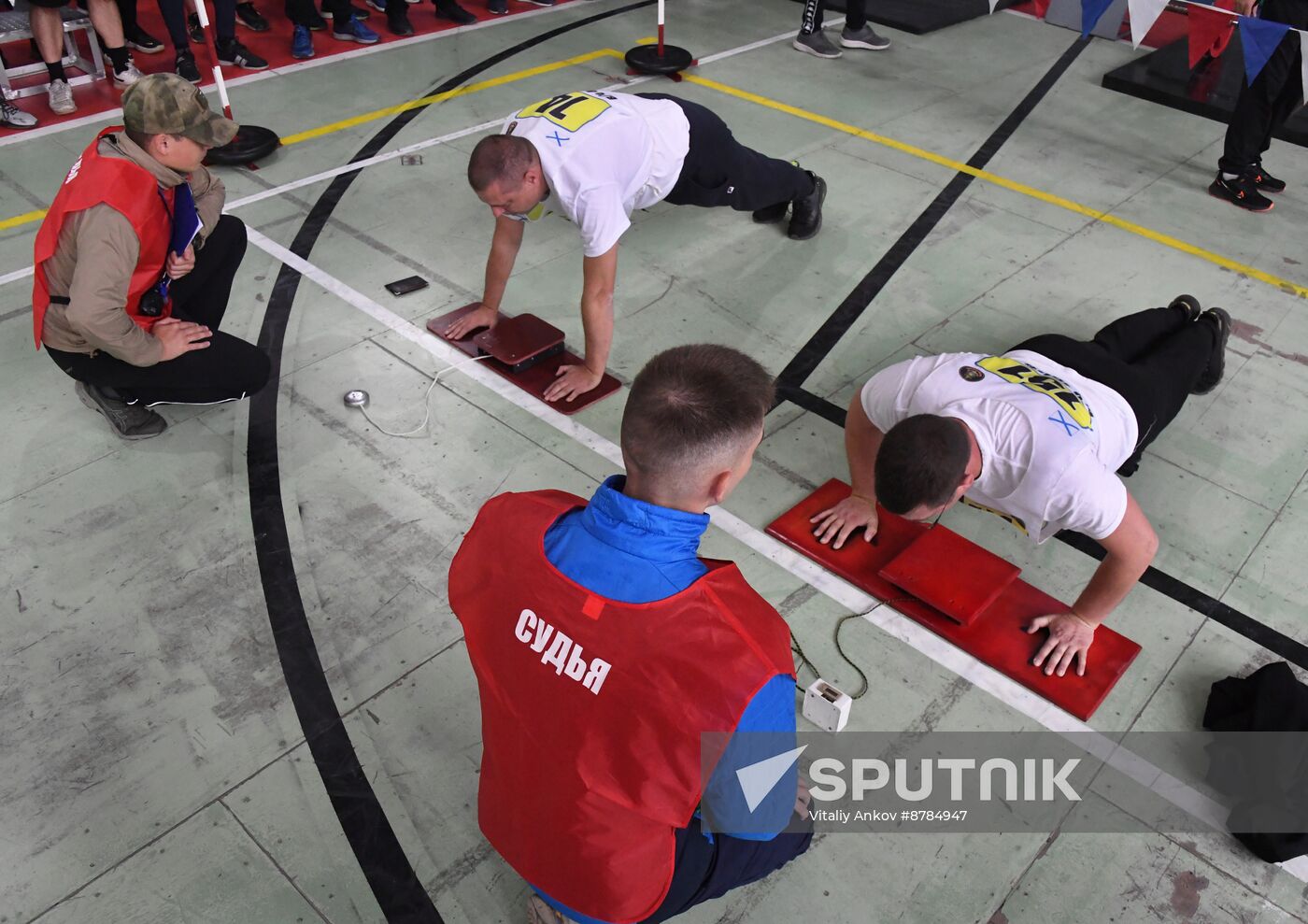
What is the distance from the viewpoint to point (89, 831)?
276cm

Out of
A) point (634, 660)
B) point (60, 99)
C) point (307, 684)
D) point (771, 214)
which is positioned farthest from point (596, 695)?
point (60, 99)

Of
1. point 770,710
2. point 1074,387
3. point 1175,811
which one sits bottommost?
point 1175,811

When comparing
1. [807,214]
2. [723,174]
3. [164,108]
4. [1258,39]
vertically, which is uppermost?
[164,108]

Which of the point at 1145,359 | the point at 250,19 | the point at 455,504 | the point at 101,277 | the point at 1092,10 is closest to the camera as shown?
the point at 101,277

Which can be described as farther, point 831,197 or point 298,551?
point 831,197

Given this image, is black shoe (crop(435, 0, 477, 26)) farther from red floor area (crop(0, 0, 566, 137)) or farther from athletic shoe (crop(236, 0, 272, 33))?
athletic shoe (crop(236, 0, 272, 33))

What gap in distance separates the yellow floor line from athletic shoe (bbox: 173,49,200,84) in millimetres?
3832

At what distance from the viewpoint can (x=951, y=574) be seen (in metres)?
3.60

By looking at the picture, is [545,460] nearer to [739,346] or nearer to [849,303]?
[739,346]

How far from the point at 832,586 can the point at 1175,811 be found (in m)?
1.31

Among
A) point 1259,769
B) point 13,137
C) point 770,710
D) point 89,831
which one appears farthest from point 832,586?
point 13,137

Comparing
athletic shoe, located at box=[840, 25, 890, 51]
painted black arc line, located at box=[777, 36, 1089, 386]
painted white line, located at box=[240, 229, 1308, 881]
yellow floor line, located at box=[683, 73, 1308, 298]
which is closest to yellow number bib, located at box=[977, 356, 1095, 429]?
painted white line, located at box=[240, 229, 1308, 881]

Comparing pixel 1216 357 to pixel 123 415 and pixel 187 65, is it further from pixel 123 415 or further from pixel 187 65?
pixel 187 65

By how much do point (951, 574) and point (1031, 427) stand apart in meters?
0.76
